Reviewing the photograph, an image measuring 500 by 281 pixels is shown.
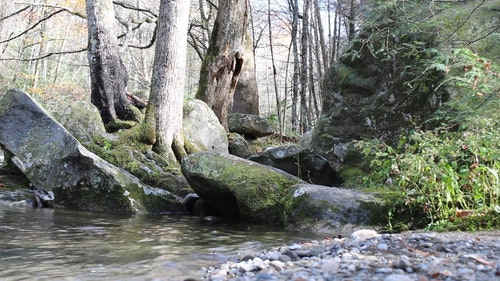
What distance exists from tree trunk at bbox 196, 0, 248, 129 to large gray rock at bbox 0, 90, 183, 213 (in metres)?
4.88

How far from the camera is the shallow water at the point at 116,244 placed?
3389 millimetres

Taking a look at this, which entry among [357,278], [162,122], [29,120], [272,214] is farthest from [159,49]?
[357,278]

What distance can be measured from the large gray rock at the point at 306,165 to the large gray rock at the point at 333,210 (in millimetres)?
2392

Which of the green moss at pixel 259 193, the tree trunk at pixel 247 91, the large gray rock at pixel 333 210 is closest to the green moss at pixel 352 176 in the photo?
the green moss at pixel 259 193

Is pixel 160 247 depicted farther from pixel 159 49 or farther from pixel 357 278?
pixel 159 49

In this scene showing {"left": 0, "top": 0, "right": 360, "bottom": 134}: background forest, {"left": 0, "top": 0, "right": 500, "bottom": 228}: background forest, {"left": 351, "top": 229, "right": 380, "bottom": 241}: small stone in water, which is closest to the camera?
{"left": 351, "top": 229, "right": 380, "bottom": 241}: small stone in water

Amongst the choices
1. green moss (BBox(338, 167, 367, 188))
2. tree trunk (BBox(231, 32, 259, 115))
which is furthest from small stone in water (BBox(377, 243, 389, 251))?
tree trunk (BBox(231, 32, 259, 115))

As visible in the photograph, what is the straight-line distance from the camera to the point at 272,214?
6391 millimetres

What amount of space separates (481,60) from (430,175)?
1208 mm

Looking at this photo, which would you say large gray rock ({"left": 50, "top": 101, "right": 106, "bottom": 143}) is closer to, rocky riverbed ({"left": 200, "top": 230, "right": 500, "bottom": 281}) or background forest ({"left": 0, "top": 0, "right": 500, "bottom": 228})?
background forest ({"left": 0, "top": 0, "right": 500, "bottom": 228})

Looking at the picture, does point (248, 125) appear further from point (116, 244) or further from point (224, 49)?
point (116, 244)

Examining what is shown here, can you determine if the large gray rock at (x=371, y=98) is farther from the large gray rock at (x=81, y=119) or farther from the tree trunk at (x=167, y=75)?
the large gray rock at (x=81, y=119)

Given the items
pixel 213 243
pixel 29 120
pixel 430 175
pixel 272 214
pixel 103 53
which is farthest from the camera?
pixel 103 53

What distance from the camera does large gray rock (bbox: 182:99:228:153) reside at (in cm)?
1081
